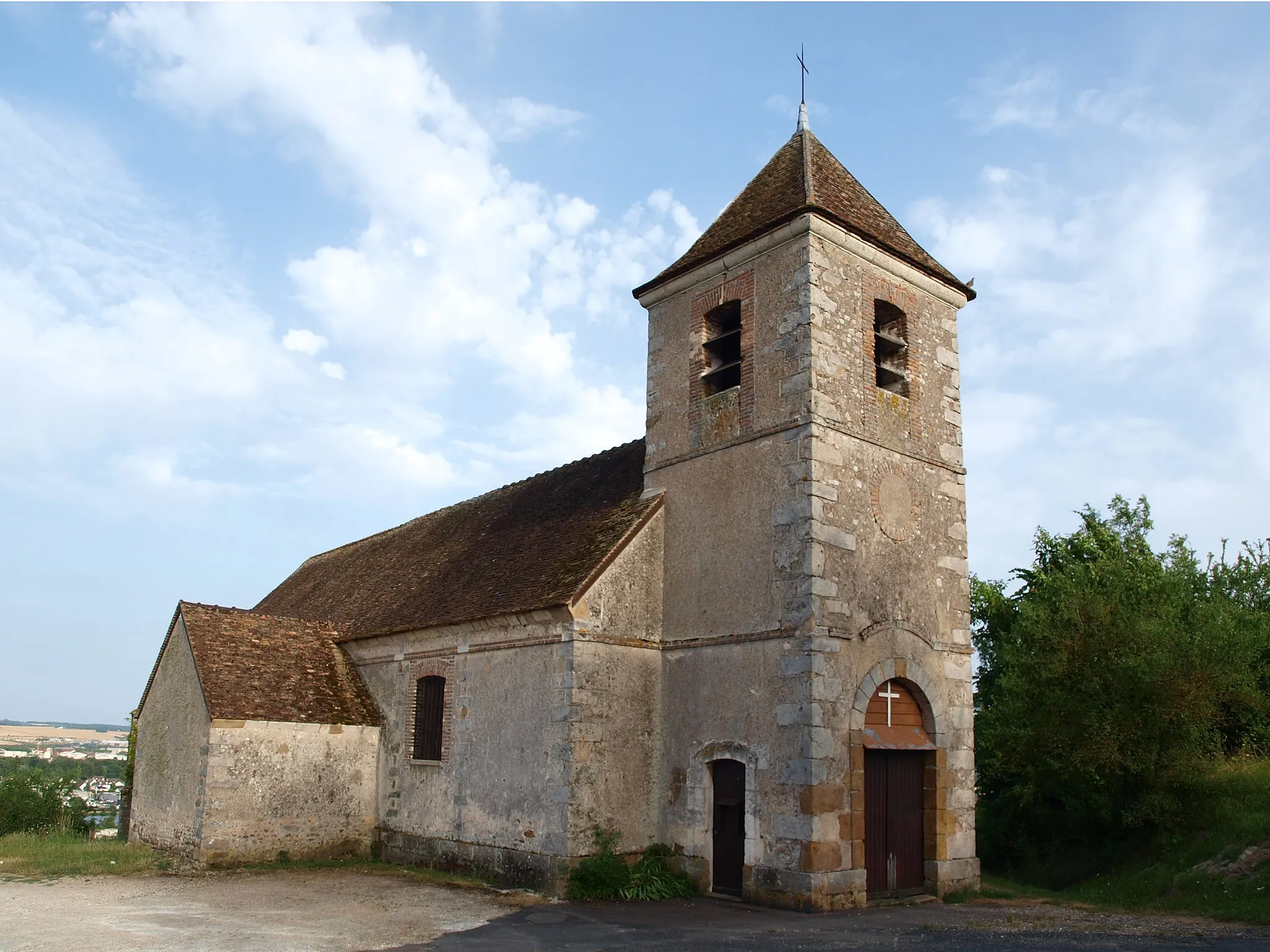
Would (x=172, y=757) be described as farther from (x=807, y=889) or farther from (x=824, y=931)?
(x=824, y=931)

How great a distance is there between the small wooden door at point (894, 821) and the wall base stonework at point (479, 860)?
379cm

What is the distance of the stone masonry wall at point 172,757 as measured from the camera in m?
15.1

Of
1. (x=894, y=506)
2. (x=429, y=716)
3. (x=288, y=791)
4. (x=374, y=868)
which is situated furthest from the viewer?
(x=429, y=716)

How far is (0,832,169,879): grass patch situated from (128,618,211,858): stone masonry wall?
0.39 meters

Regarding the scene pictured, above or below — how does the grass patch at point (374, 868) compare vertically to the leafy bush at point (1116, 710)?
below

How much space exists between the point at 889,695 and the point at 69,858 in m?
12.5

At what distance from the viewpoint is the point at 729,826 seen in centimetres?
1223

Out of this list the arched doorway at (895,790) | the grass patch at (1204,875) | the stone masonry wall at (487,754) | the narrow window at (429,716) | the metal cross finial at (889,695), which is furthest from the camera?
the narrow window at (429,716)

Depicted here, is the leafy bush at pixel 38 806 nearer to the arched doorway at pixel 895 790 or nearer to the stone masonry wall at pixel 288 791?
the stone masonry wall at pixel 288 791

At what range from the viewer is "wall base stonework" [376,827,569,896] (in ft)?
40.0

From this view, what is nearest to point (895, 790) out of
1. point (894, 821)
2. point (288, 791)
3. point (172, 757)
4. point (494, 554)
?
point (894, 821)

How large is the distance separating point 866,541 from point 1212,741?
25.2ft

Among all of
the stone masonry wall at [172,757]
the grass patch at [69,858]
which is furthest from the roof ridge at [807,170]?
the grass patch at [69,858]

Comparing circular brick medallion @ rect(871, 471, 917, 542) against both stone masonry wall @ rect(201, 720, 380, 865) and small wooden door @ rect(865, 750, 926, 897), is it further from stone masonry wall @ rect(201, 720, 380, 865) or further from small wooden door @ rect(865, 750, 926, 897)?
stone masonry wall @ rect(201, 720, 380, 865)
